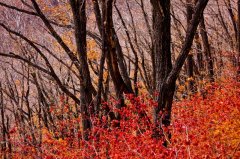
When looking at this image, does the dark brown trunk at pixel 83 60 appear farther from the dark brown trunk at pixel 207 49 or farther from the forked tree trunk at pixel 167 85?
the dark brown trunk at pixel 207 49

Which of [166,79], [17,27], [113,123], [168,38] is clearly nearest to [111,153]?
[113,123]

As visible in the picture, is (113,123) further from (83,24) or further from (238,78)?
(238,78)

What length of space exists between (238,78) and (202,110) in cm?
344

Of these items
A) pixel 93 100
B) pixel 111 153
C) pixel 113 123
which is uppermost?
pixel 93 100

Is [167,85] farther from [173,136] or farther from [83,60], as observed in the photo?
[83,60]

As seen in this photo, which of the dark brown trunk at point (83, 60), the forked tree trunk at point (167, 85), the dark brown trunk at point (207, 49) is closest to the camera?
the forked tree trunk at point (167, 85)

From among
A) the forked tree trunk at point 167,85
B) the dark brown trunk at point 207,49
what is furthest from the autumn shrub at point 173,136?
the dark brown trunk at point 207,49

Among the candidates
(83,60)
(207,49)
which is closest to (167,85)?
(83,60)

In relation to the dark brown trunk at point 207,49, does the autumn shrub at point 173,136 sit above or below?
below

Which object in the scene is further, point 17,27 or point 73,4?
point 17,27

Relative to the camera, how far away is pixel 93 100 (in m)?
7.71

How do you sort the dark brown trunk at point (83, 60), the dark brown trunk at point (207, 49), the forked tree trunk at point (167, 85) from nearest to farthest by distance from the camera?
the forked tree trunk at point (167, 85)
the dark brown trunk at point (83, 60)
the dark brown trunk at point (207, 49)

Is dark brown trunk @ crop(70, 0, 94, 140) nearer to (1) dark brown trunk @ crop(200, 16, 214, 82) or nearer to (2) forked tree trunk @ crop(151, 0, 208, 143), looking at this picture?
(2) forked tree trunk @ crop(151, 0, 208, 143)

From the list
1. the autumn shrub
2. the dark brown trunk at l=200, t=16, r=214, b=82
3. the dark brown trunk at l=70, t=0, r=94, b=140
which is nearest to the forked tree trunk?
the autumn shrub
